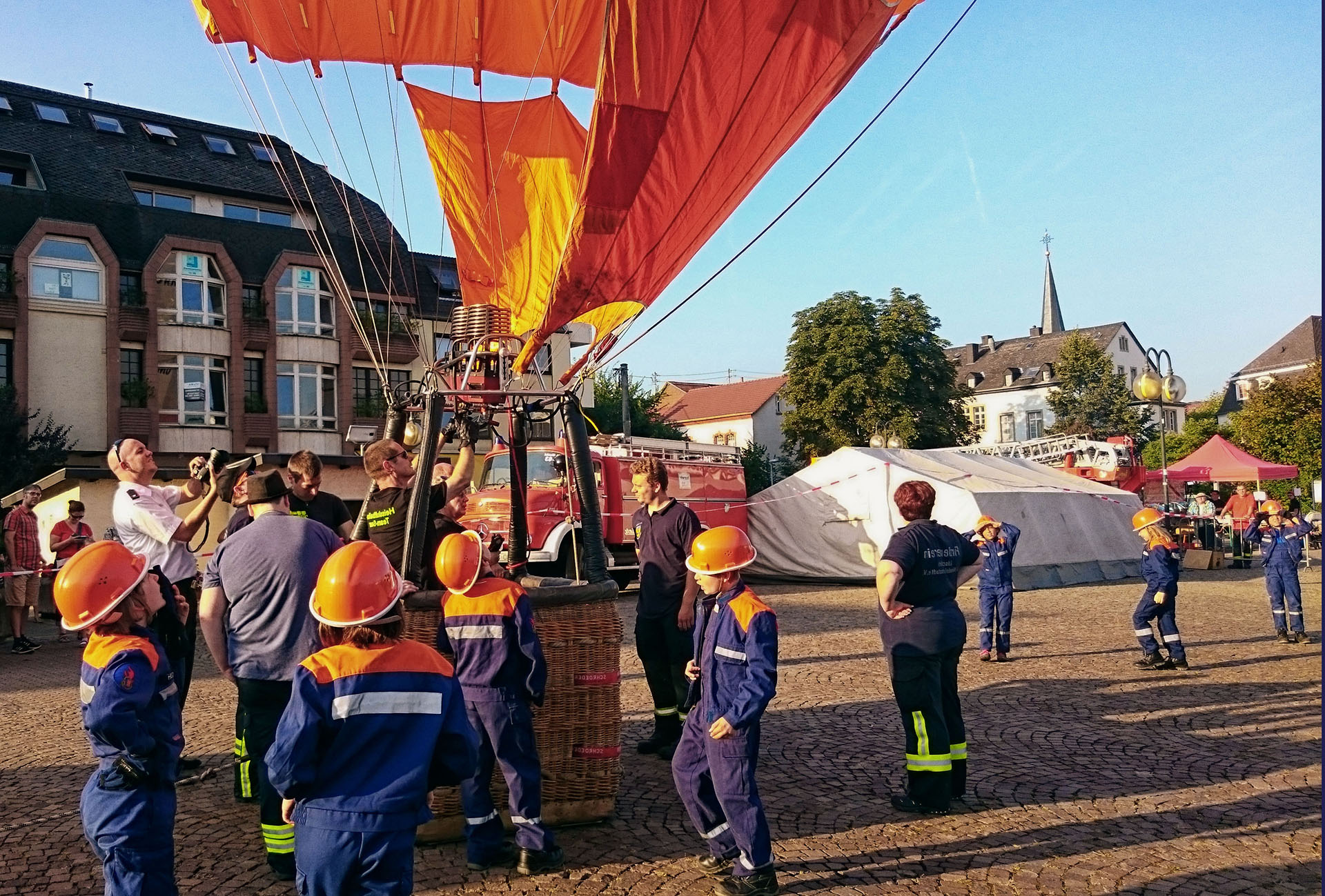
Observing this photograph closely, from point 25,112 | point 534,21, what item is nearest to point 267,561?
point 534,21

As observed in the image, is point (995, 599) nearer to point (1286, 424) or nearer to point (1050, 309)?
point (1286, 424)

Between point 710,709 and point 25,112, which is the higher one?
point 25,112

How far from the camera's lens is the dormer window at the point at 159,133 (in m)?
37.2

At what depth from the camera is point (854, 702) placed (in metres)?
8.66

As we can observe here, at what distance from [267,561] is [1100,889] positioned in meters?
3.83

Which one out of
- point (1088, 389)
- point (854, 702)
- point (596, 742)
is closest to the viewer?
point (596, 742)

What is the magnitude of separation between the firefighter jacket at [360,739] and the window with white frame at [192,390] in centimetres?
3227

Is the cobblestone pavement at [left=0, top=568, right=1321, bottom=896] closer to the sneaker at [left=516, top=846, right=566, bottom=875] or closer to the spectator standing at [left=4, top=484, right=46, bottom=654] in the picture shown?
the sneaker at [left=516, top=846, right=566, bottom=875]

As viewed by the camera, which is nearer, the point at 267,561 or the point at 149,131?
the point at 267,561

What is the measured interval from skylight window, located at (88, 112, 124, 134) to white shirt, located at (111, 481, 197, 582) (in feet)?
117

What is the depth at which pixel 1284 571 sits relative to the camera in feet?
40.0

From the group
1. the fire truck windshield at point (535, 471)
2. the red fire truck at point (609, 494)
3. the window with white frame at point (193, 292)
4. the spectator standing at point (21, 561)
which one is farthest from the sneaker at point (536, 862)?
the window with white frame at point (193, 292)

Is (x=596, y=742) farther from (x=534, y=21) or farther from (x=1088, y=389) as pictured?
(x=1088, y=389)

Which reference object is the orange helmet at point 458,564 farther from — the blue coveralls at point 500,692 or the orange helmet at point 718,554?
the orange helmet at point 718,554
